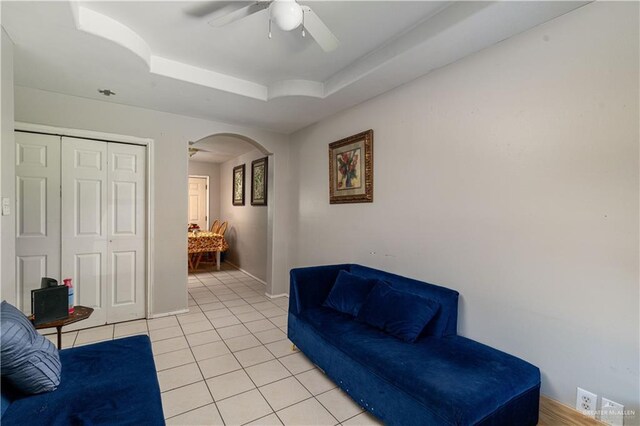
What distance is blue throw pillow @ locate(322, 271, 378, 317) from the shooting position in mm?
2457

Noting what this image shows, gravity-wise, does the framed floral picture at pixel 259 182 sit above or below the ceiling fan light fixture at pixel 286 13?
below

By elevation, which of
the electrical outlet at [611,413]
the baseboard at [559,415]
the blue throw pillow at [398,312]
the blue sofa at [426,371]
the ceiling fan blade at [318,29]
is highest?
the ceiling fan blade at [318,29]

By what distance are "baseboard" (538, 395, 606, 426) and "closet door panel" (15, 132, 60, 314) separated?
4.27m

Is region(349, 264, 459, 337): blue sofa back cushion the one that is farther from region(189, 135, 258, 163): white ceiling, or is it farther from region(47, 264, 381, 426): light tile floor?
region(189, 135, 258, 163): white ceiling

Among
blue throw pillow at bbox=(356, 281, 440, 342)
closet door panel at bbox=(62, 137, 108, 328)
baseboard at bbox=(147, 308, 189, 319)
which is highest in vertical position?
closet door panel at bbox=(62, 137, 108, 328)

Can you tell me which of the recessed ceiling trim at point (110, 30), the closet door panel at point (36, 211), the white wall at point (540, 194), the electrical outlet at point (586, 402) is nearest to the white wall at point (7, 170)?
the recessed ceiling trim at point (110, 30)

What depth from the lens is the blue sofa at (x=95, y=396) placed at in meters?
1.23

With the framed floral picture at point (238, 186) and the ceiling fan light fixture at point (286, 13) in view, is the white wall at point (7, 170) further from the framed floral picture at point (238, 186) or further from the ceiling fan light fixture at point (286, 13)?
the framed floral picture at point (238, 186)

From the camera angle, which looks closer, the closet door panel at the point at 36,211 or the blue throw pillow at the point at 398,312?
the blue throw pillow at the point at 398,312

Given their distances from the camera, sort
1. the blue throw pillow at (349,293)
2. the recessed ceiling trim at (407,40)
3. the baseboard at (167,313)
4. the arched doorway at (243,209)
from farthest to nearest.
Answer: the arched doorway at (243,209) < the baseboard at (167,313) < the blue throw pillow at (349,293) < the recessed ceiling trim at (407,40)

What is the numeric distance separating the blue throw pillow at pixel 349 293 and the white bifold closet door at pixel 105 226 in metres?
2.39

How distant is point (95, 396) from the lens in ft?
4.54

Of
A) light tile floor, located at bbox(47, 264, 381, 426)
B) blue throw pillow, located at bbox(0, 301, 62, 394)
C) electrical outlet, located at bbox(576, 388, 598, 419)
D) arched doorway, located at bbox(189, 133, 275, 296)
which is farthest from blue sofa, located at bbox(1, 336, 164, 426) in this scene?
arched doorway, located at bbox(189, 133, 275, 296)

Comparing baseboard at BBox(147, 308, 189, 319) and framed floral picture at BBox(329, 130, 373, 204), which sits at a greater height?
framed floral picture at BBox(329, 130, 373, 204)
